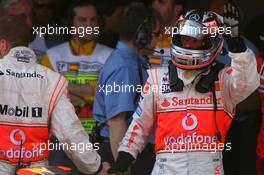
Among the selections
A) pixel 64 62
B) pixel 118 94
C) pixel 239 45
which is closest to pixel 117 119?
pixel 118 94

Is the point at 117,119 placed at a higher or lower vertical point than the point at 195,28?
lower

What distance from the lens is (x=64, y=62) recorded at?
529 centimetres

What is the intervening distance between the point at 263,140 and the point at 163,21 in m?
0.81

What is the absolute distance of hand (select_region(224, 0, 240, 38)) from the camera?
4.43 meters

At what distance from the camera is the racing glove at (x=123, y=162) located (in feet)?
15.4

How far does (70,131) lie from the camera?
4.64 m

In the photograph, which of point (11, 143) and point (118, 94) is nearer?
point (11, 143)

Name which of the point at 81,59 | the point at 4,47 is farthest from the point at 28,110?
the point at 81,59

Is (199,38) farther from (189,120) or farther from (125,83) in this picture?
(125,83)

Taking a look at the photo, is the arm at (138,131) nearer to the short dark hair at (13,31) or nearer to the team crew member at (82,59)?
the team crew member at (82,59)

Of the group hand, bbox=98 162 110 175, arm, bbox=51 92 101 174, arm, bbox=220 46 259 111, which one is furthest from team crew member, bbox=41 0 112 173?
arm, bbox=220 46 259 111

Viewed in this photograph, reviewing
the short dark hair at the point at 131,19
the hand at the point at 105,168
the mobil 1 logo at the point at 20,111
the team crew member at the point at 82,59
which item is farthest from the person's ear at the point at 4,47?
the hand at the point at 105,168

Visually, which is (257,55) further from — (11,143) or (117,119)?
(11,143)

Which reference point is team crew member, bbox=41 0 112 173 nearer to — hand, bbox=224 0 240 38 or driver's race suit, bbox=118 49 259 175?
driver's race suit, bbox=118 49 259 175
